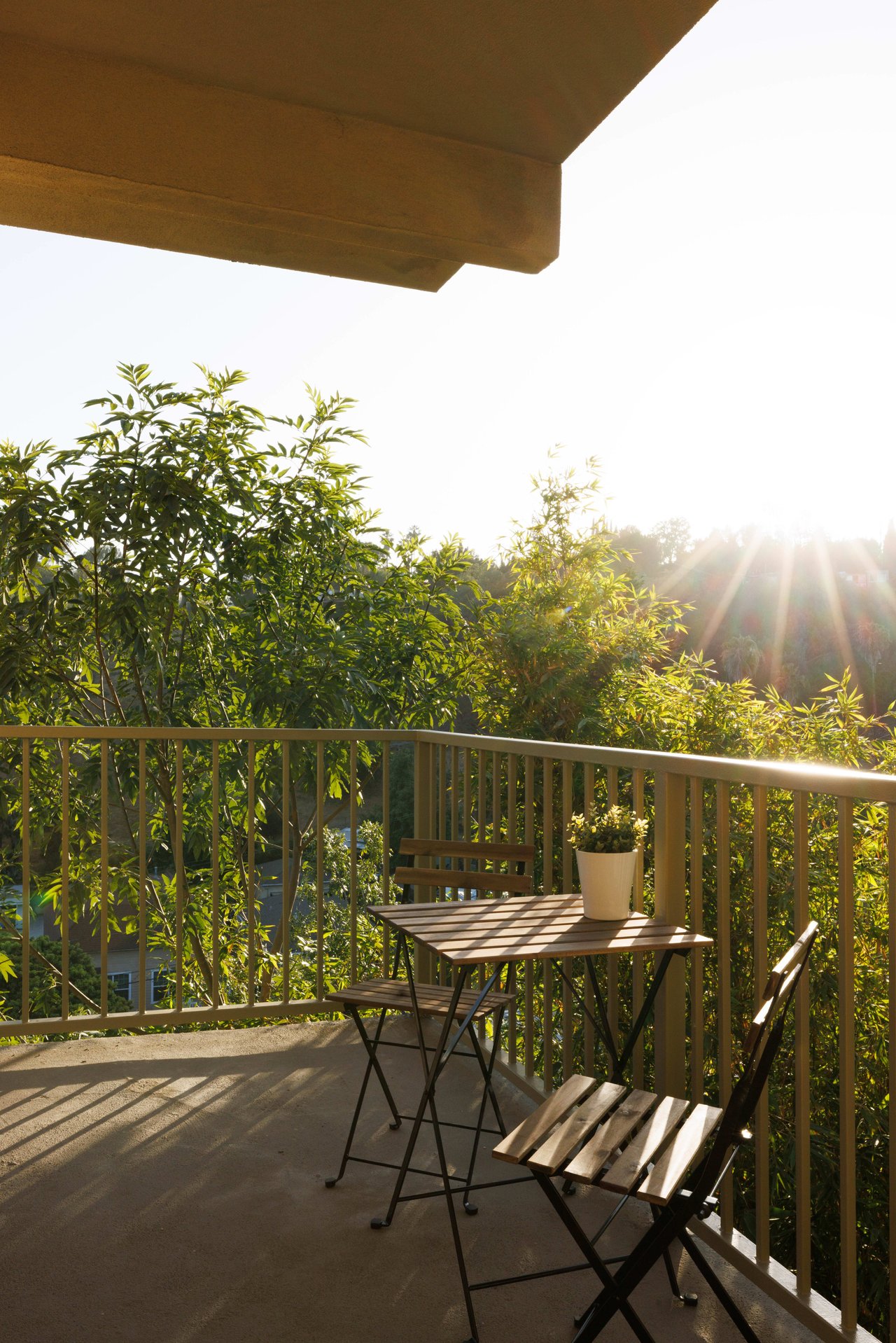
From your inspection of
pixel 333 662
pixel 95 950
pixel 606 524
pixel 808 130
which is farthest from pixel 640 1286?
pixel 95 950

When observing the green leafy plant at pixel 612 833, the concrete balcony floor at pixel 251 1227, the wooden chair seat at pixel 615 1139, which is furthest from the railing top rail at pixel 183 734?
the wooden chair seat at pixel 615 1139

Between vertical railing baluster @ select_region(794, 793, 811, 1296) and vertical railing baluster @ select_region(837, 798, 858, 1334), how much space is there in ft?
0.25

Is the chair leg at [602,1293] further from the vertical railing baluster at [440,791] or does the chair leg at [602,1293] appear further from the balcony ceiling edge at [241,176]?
the balcony ceiling edge at [241,176]

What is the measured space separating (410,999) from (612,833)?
29.0 inches

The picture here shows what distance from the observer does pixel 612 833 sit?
7.97ft

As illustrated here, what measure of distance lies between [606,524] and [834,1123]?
475 centimetres

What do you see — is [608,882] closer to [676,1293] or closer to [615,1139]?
[615,1139]

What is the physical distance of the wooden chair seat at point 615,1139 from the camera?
5.17ft

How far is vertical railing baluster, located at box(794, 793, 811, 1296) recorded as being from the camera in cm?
192

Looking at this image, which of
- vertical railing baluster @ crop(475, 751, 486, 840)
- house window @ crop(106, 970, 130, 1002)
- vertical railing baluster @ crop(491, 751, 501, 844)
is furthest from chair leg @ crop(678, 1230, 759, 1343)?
house window @ crop(106, 970, 130, 1002)

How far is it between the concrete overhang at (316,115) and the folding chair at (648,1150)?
209cm

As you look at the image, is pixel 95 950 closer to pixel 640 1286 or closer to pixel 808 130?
pixel 808 130

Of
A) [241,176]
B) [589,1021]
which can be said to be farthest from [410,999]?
[241,176]

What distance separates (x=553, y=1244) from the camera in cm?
227
